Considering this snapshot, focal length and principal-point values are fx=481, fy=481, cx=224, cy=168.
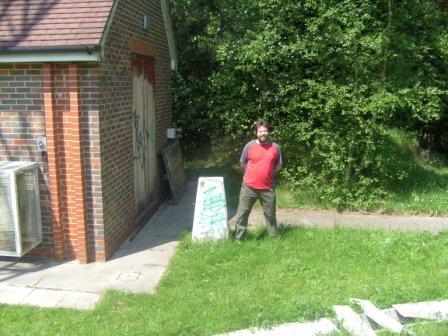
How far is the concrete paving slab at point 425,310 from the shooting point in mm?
4785

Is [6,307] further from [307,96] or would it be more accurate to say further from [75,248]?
[307,96]

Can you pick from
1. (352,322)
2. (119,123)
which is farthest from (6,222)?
(352,322)

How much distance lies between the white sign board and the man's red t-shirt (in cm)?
55

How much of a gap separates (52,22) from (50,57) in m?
0.60

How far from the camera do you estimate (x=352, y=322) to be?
4.50 metres

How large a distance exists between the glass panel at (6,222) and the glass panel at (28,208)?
4.5 inches

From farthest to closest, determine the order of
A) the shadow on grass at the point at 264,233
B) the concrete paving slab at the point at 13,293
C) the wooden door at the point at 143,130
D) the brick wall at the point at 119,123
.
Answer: the wooden door at the point at 143,130
the shadow on grass at the point at 264,233
the brick wall at the point at 119,123
the concrete paving slab at the point at 13,293

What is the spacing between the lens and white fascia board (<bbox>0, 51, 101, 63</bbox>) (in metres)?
5.69

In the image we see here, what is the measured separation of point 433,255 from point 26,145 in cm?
560

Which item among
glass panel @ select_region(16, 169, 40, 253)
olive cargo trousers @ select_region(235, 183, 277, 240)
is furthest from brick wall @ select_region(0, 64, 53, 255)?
olive cargo trousers @ select_region(235, 183, 277, 240)

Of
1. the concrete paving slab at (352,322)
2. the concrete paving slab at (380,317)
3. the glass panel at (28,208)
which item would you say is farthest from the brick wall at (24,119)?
the concrete paving slab at (380,317)

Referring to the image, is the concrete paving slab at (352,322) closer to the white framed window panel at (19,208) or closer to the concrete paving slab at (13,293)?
the concrete paving slab at (13,293)

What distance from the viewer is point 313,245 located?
6898mm

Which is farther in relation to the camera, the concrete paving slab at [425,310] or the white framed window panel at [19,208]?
the white framed window panel at [19,208]
